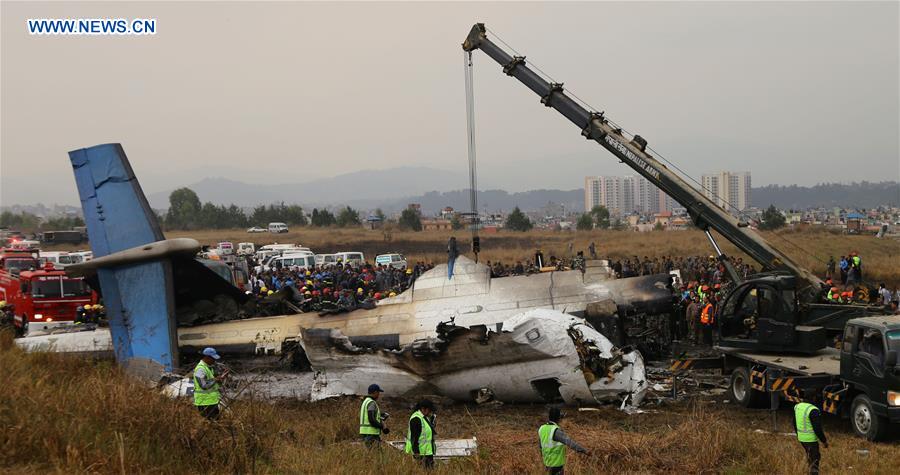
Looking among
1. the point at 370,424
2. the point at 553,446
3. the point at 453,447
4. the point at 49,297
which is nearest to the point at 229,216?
the point at 49,297

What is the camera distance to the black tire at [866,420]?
1120 centimetres

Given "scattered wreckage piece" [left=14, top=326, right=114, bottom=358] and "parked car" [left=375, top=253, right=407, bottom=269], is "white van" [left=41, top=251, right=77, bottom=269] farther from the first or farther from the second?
"scattered wreckage piece" [left=14, top=326, right=114, bottom=358]

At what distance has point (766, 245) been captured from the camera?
1700 cm

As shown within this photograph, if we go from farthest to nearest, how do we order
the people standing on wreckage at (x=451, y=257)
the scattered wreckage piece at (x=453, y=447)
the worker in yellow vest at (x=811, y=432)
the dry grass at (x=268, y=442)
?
the people standing on wreckage at (x=451, y=257) < the scattered wreckage piece at (x=453, y=447) < the worker in yellow vest at (x=811, y=432) < the dry grass at (x=268, y=442)

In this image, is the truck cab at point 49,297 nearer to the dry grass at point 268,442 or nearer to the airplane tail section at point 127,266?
the airplane tail section at point 127,266

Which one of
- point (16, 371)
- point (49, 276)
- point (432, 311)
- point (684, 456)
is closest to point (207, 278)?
point (432, 311)

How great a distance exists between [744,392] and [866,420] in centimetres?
292

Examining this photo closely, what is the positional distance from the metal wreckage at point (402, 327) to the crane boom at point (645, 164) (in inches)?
104

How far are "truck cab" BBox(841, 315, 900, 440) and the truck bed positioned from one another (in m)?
0.68

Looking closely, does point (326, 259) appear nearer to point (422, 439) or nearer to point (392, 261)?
point (392, 261)

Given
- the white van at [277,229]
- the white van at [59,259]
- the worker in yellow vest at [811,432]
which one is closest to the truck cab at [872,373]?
the worker in yellow vest at [811,432]

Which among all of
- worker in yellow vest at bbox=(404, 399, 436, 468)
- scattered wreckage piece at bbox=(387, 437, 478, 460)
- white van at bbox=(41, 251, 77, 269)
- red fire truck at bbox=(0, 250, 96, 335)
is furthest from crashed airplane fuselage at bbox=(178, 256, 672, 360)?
white van at bbox=(41, 251, 77, 269)

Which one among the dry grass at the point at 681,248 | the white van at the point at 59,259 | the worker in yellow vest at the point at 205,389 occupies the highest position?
the white van at the point at 59,259

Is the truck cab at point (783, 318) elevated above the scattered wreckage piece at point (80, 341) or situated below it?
above
